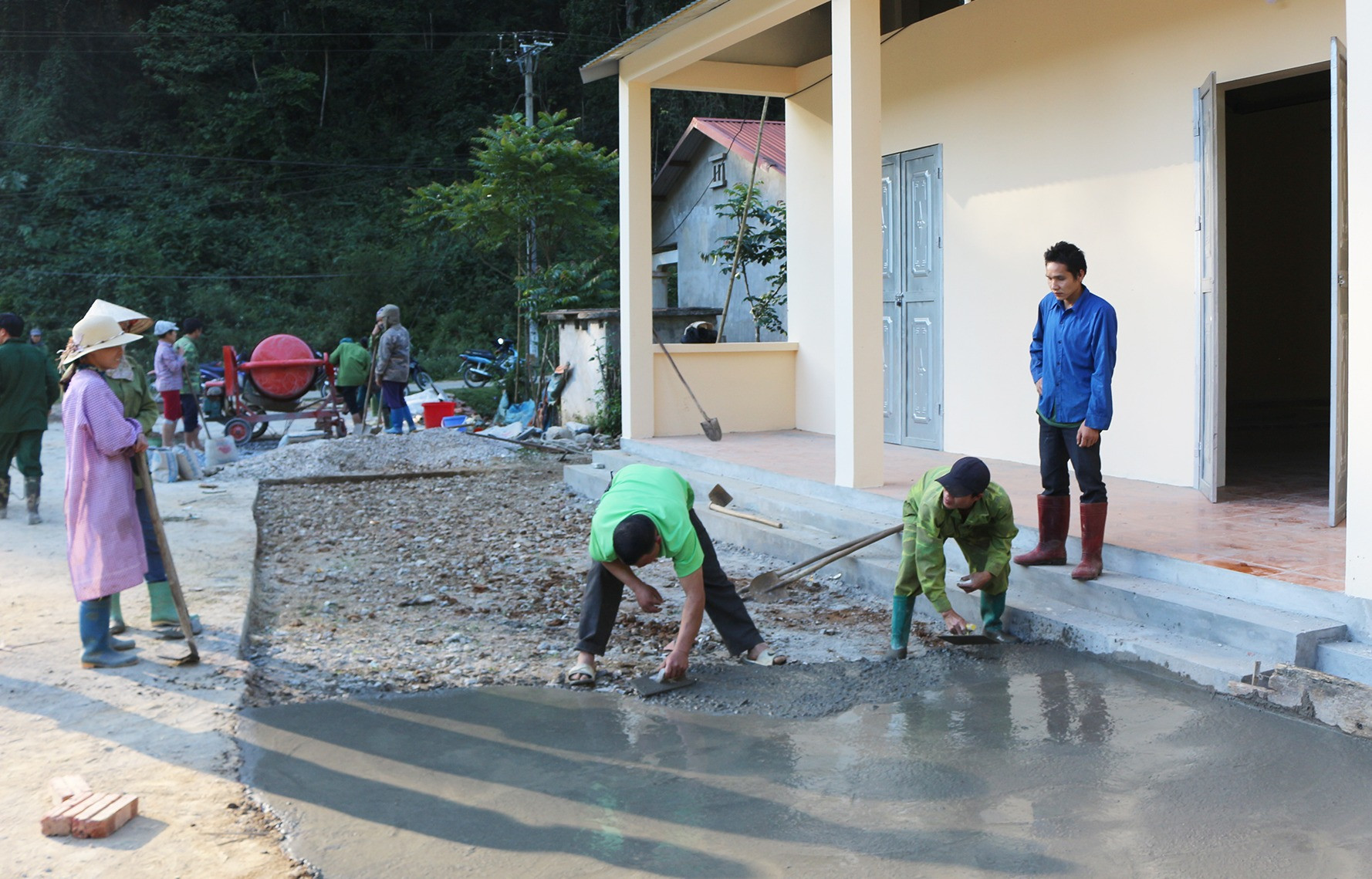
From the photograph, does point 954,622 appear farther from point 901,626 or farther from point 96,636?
point 96,636

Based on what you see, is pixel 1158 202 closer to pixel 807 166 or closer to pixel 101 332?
pixel 807 166

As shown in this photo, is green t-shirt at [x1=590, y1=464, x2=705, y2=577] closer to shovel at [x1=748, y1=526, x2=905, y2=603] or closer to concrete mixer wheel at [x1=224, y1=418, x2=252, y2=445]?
shovel at [x1=748, y1=526, x2=905, y2=603]

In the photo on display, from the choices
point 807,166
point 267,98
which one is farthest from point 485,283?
point 807,166

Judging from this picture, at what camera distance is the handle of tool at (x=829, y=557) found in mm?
6172

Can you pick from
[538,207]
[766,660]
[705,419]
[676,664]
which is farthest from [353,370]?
[676,664]

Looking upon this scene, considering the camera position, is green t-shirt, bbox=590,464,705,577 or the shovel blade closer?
green t-shirt, bbox=590,464,705,577

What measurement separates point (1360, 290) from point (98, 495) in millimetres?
5311

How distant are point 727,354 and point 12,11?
34.5 meters

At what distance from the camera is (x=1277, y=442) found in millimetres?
10094

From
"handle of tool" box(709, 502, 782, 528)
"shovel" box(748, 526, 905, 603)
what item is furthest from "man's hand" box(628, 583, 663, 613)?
"handle of tool" box(709, 502, 782, 528)

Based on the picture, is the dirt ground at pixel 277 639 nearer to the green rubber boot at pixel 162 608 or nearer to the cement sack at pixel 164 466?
the green rubber boot at pixel 162 608

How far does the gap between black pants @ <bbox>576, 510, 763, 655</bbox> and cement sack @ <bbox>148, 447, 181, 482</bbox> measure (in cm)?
812

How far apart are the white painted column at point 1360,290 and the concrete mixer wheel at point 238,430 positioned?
14247 millimetres

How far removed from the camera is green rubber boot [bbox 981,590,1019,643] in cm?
542
